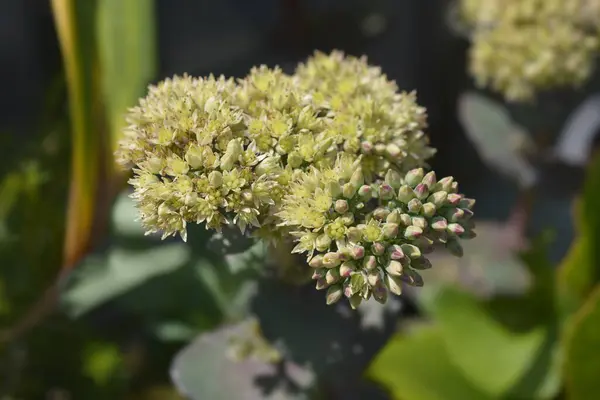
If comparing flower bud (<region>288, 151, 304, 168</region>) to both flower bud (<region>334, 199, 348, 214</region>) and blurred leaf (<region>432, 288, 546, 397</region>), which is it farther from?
blurred leaf (<region>432, 288, 546, 397</region>)

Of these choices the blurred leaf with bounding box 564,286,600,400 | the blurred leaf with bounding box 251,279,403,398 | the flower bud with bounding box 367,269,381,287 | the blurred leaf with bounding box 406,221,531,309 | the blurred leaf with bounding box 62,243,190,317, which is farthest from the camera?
the blurred leaf with bounding box 406,221,531,309

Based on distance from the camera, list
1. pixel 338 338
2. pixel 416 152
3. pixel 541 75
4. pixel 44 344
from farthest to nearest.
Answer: pixel 44 344 → pixel 541 75 → pixel 338 338 → pixel 416 152

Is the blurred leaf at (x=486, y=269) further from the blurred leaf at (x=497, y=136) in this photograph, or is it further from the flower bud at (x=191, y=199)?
the flower bud at (x=191, y=199)

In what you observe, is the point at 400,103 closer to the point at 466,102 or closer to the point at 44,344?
the point at 466,102

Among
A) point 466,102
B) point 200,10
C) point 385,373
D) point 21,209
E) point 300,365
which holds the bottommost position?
point 385,373

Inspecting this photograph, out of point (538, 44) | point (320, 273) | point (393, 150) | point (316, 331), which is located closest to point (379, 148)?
point (393, 150)

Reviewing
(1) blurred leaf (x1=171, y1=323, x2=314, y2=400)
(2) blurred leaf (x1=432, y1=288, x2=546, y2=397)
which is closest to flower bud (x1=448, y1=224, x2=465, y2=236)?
(1) blurred leaf (x1=171, y1=323, x2=314, y2=400)

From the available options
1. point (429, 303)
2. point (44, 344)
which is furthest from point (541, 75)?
point (44, 344)
